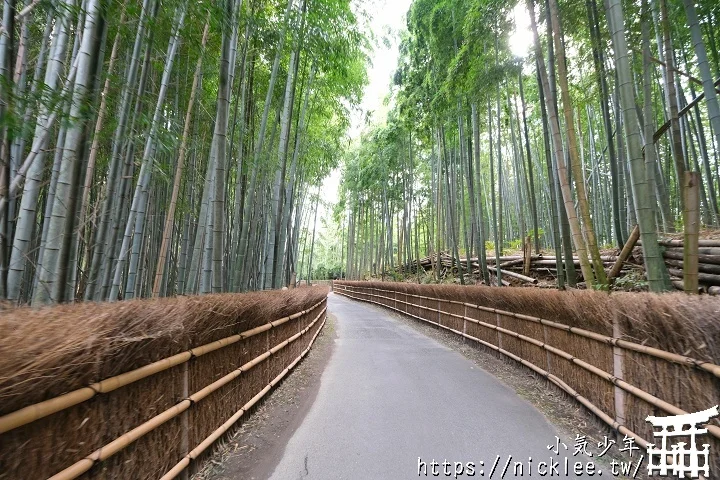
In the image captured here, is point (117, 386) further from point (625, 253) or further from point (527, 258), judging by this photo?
point (527, 258)

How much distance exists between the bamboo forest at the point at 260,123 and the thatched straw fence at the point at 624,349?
1.95 ft

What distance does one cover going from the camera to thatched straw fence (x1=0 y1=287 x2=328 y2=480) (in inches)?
44.3

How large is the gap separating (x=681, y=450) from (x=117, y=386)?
2.54 meters

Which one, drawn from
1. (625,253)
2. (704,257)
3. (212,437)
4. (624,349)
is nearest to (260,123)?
(212,437)

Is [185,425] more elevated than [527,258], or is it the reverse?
[527,258]

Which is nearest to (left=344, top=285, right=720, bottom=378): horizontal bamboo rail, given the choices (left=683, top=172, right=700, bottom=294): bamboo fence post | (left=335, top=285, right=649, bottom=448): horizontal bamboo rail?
(left=335, top=285, right=649, bottom=448): horizontal bamboo rail

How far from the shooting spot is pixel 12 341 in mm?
1098

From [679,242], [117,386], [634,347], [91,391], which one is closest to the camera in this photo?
[91,391]

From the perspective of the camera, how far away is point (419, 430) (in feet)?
9.02

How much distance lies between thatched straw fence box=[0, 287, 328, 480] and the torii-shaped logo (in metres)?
2.42

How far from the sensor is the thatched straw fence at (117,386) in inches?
44.3

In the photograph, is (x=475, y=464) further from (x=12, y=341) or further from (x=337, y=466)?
(x=12, y=341)

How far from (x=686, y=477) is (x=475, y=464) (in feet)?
3.23

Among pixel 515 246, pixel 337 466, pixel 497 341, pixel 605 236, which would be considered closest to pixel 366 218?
pixel 515 246
